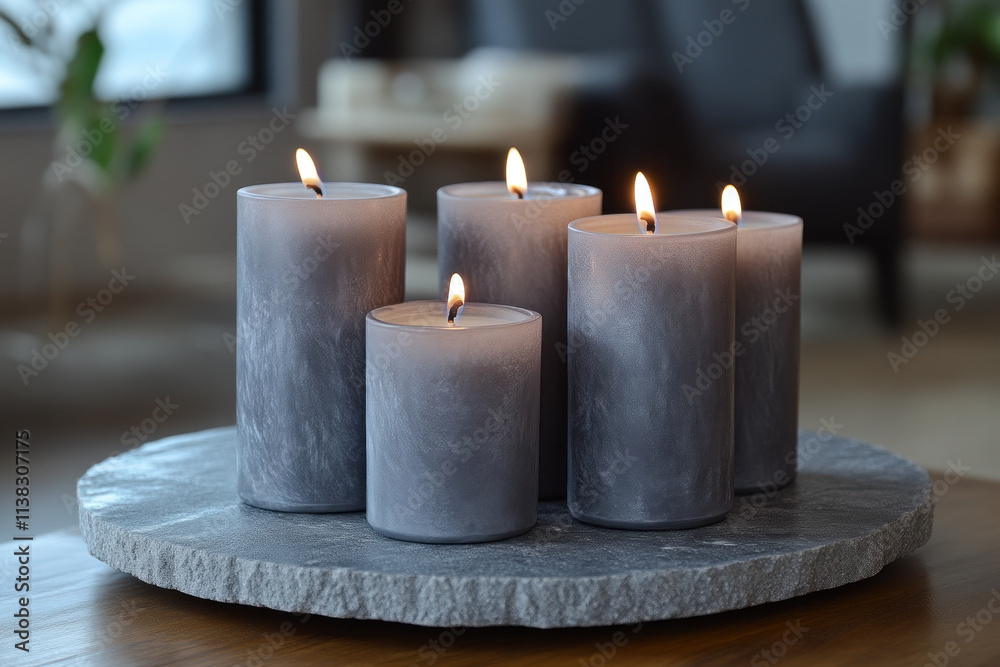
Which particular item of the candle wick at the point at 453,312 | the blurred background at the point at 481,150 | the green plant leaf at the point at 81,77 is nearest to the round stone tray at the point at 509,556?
the candle wick at the point at 453,312

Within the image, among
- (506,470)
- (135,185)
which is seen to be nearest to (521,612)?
(506,470)

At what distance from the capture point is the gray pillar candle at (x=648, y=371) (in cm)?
66

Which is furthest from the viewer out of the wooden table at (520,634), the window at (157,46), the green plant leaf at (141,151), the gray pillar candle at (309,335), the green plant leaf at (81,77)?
the window at (157,46)

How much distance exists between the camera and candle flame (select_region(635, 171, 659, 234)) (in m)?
0.70

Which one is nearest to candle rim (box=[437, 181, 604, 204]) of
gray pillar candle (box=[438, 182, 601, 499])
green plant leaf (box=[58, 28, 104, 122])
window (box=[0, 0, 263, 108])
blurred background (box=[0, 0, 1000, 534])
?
gray pillar candle (box=[438, 182, 601, 499])

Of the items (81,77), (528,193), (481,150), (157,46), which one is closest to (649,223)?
(528,193)

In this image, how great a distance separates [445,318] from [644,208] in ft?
0.42

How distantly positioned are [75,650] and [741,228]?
437 mm

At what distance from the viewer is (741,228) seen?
0.77 meters

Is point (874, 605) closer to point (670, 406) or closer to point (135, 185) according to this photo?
point (670, 406)

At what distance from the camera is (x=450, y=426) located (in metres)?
0.63

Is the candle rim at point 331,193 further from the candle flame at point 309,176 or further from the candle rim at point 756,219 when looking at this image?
the candle rim at point 756,219

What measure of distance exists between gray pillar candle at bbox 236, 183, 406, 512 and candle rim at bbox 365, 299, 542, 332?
28mm

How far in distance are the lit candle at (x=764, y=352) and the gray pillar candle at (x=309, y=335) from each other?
19cm
